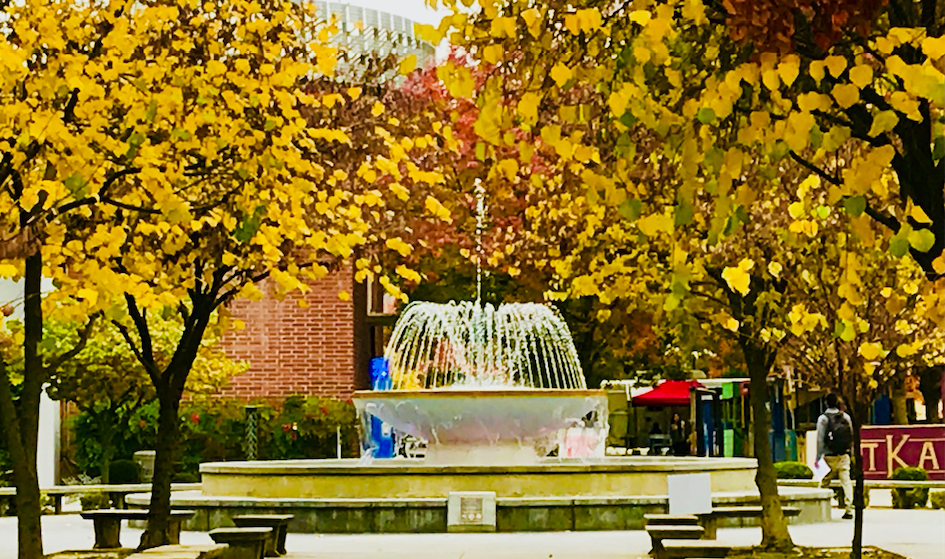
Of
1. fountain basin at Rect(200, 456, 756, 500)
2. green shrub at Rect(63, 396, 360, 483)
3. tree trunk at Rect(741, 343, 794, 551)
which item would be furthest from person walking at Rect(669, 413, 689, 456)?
tree trunk at Rect(741, 343, 794, 551)

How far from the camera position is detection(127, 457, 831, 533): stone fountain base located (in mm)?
16656

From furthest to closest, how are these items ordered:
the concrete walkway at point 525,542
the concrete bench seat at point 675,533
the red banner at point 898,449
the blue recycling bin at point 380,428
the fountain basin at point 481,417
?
the blue recycling bin at point 380,428
the red banner at point 898,449
the fountain basin at point 481,417
the concrete walkway at point 525,542
the concrete bench seat at point 675,533

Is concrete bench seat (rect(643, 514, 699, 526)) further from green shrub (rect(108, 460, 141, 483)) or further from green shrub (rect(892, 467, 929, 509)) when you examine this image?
green shrub (rect(108, 460, 141, 483))

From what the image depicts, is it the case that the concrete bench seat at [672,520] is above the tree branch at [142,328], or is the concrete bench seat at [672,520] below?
below

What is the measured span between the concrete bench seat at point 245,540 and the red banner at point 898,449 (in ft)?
50.4

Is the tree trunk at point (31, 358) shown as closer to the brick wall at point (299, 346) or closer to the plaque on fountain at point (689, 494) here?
the plaque on fountain at point (689, 494)

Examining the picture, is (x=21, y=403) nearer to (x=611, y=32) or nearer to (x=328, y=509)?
(x=328, y=509)

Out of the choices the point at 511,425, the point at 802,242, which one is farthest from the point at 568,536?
the point at 802,242

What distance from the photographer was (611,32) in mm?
6246

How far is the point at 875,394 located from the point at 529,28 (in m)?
9.01

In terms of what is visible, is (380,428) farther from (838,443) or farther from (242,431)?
(838,443)

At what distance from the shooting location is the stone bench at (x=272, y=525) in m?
14.0

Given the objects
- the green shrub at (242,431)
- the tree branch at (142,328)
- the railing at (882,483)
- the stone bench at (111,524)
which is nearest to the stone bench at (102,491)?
the green shrub at (242,431)

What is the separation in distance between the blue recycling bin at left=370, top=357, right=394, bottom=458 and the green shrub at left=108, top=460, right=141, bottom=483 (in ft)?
15.1
